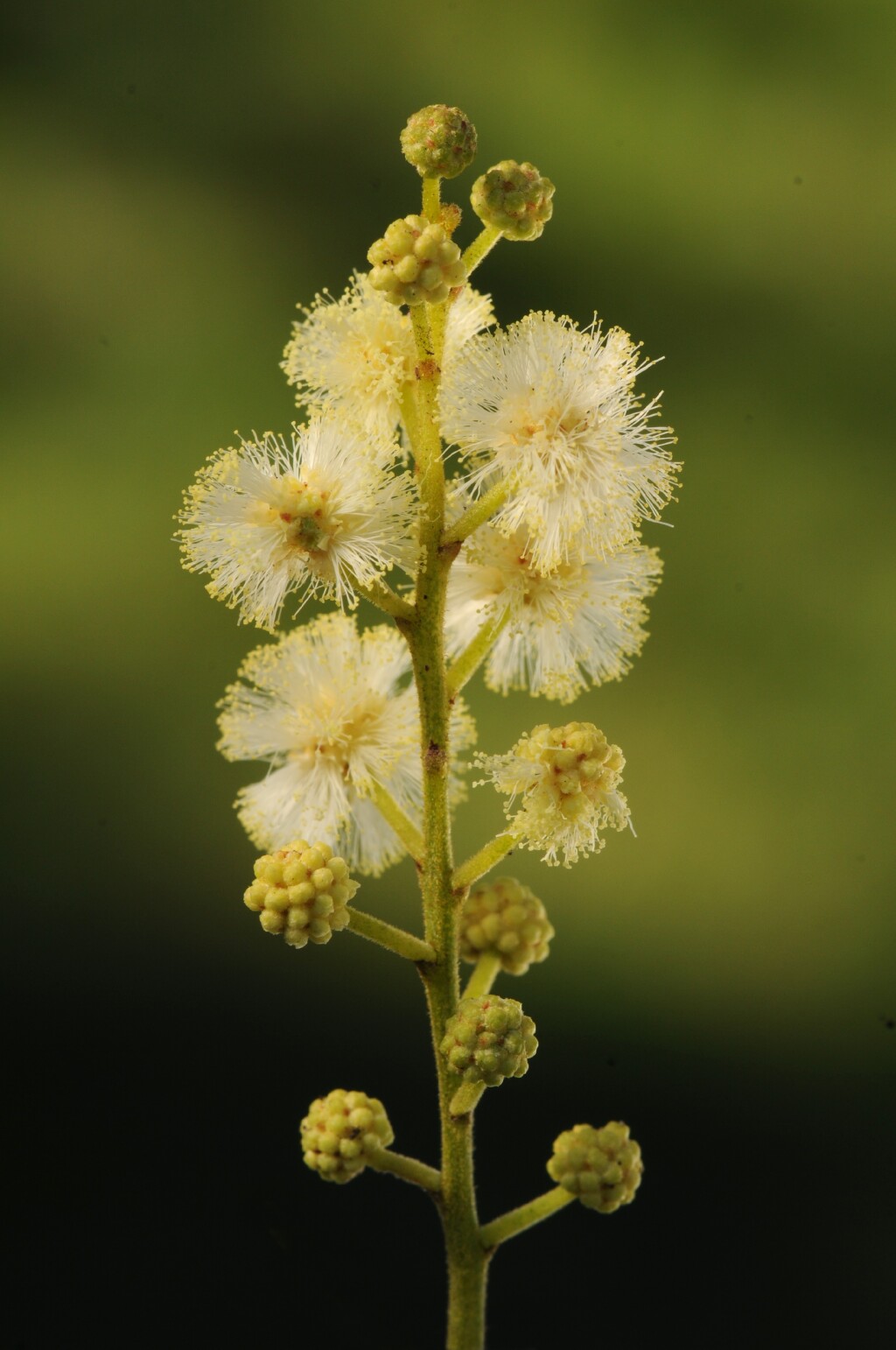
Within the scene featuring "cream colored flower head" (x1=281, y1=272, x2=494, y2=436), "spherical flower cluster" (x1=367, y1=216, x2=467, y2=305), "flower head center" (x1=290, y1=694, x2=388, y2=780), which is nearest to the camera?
"spherical flower cluster" (x1=367, y1=216, x2=467, y2=305)

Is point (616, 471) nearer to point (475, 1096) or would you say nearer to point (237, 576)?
point (237, 576)

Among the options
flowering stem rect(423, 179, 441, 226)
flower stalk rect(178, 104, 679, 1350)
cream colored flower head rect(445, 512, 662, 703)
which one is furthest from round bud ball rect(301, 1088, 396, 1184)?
flowering stem rect(423, 179, 441, 226)

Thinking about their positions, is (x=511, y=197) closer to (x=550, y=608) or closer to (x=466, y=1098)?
(x=550, y=608)

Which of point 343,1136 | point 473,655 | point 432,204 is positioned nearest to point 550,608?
point 473,655

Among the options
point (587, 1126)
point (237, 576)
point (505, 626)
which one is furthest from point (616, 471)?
point (587, 1126)

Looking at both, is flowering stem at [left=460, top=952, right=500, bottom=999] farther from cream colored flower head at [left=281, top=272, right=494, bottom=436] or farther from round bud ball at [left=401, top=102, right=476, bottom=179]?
round bud ball at [left=401, top=102, right=476, bottom=179]

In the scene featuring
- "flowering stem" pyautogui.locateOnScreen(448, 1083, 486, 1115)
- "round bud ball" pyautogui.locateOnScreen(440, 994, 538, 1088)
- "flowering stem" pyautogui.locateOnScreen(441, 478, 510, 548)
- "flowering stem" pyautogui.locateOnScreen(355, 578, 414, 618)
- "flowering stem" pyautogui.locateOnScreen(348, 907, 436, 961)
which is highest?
"flowering stem" pyautogui.locateOnScreen(441, 478, 510, 548)

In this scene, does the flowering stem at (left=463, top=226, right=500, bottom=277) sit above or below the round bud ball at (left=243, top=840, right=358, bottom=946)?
above

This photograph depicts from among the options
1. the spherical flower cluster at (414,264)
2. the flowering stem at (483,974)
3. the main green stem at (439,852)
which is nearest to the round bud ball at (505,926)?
the flowering stem at (483,974)
